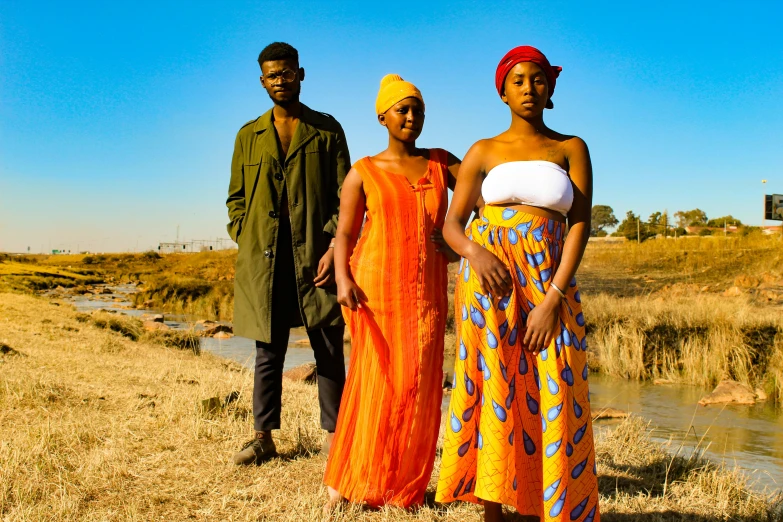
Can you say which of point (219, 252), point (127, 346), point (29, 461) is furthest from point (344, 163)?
point (219, 252)

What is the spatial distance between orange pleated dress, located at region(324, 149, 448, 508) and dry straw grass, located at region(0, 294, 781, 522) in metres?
0.16

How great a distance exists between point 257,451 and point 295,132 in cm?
180

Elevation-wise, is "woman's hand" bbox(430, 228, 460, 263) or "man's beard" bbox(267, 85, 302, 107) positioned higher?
"man's beard" bbox(267, 85, 302, 107)

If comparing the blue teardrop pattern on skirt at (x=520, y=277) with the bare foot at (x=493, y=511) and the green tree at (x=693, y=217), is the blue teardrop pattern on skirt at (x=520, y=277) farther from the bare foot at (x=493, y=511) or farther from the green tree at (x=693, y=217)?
the green tree at (x=693, y=217)

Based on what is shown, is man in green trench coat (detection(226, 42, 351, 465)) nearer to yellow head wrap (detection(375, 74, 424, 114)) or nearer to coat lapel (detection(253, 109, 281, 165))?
coat lapel (detection(253, 109, 281, 165))

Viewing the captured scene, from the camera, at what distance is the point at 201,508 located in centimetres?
318

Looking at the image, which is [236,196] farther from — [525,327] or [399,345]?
[525,327]

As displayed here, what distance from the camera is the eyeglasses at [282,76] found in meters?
3.58

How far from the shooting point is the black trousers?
11.9 ft

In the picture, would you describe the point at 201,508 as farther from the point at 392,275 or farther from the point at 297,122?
the point at 297,122

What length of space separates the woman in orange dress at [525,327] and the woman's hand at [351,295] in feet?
2.01

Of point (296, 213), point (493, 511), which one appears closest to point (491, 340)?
point (493, 511)

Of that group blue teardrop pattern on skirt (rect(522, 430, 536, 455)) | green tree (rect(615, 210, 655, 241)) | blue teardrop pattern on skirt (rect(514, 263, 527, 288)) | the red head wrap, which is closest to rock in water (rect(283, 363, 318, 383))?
blue teardrop pattern on skirt (rect(522, 430, 536, 455))

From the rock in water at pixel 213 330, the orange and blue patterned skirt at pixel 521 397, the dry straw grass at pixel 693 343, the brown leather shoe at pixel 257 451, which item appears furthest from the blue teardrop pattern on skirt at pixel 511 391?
the rock in water at pixel 213 330
